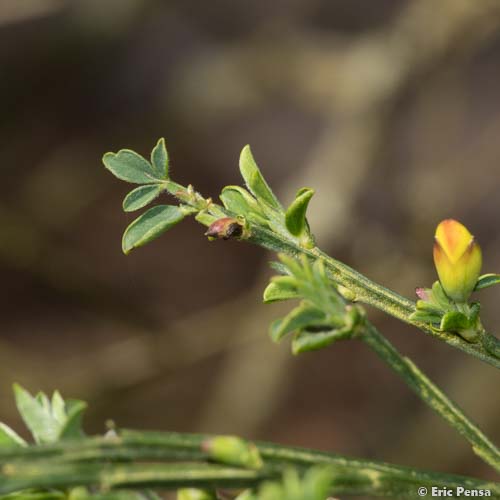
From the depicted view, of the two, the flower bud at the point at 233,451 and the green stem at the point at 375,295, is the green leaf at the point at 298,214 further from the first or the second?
the flower bud at the point at 233,451

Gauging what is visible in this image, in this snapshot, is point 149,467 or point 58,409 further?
point 58,409

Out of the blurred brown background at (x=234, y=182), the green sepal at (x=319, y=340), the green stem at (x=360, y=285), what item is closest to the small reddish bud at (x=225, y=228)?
the green stem at (x=360, y=285)

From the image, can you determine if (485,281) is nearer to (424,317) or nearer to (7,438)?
(424,317)

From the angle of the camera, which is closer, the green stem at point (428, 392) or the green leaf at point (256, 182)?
the green stem at point (428, 392)

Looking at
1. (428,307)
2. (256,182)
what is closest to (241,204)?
(256,182)

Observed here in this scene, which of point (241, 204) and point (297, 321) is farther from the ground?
point (241, 204)

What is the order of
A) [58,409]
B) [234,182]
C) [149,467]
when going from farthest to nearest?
1. [234,182]
2. [58,409]
3. [149,467]

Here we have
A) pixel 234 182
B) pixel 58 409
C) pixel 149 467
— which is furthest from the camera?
pixel 234 182
